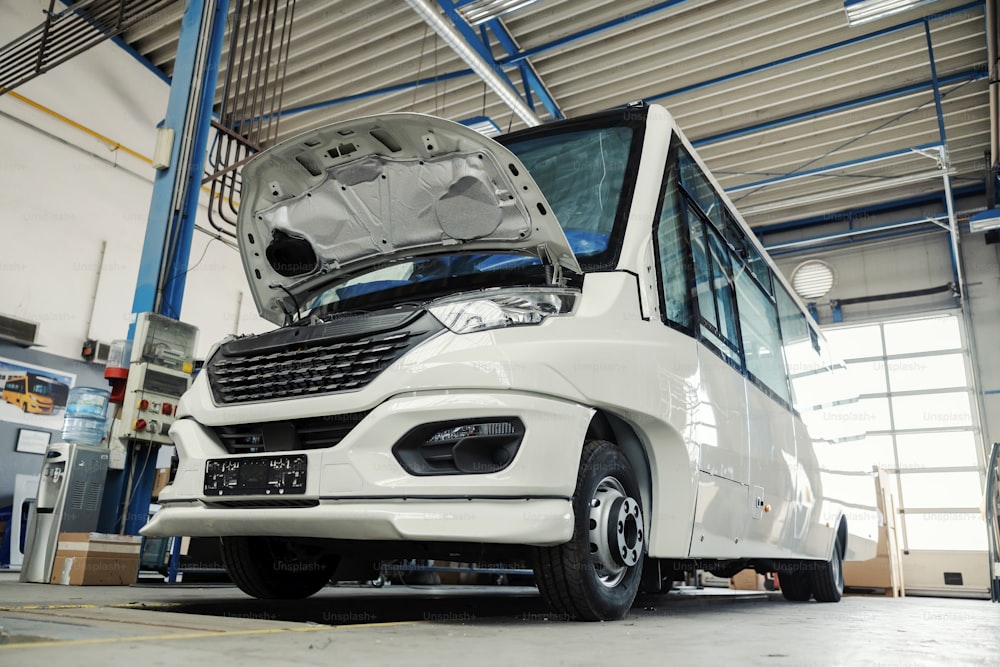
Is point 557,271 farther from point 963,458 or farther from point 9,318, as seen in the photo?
point 963,458

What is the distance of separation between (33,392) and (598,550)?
29.7 ft

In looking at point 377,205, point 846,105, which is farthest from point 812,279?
point 377,205

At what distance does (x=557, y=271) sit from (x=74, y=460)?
3912 mm

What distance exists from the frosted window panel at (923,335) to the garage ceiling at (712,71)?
325 centimetres

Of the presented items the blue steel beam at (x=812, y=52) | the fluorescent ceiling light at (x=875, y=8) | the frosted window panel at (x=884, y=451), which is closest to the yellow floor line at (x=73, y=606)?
the fluorescent ceiling light at (x=875, y=8)

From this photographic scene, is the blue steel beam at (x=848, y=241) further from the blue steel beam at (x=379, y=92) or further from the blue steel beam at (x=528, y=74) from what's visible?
the blue steel beam at (x=379, y=92)

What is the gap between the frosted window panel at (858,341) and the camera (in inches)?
622

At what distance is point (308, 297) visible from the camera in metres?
3.97

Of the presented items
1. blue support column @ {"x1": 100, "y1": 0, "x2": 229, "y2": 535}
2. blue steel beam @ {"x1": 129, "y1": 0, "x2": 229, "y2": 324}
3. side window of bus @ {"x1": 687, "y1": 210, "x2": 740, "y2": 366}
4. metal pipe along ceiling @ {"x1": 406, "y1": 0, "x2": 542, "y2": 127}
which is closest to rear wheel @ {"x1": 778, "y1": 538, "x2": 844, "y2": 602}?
side window of bus @ {"x1": 687, "y1": 210, "x2": 740, "y2": 366}

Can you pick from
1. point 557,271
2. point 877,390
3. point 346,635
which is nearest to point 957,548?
point 877,390

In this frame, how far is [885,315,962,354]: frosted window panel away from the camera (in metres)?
15.1

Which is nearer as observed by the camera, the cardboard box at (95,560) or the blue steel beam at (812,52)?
the cardboard box at (95,560)

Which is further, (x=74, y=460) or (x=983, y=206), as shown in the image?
(x=983, y=206)

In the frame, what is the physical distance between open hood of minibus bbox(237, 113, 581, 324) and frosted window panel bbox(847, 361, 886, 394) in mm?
13976
